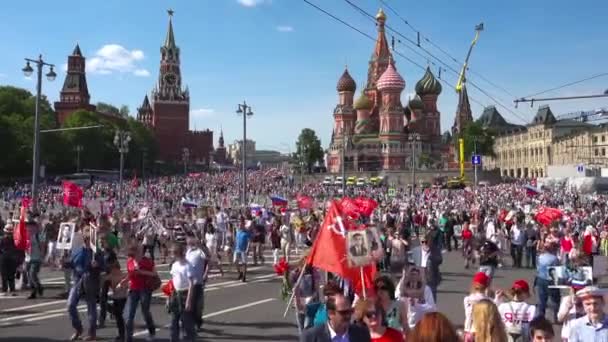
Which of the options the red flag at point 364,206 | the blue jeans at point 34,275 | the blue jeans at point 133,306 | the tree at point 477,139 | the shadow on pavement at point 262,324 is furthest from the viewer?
the tree at point 477,139

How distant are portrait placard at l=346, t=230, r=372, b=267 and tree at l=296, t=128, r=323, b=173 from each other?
11489 centimetres

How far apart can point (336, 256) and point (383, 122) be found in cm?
10601

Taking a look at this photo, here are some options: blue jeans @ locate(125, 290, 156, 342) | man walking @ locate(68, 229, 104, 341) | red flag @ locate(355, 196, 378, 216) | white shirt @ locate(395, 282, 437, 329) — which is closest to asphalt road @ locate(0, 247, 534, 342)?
man walking @ locate(68, 229, 104, 341)

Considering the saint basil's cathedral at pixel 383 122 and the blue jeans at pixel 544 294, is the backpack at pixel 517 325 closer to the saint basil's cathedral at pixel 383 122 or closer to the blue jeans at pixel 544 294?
the blue jeans at pixel 544 294

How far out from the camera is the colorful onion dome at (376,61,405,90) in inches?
4370

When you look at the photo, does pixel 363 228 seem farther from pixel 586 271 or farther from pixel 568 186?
pixel 568 186

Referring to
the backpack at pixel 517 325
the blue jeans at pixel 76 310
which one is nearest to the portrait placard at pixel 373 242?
the backpack at pixel 517 325

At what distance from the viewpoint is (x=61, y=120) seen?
12119 cm

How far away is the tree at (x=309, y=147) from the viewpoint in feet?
406

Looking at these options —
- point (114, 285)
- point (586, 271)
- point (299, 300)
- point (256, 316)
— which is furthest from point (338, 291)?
point (256, 316)

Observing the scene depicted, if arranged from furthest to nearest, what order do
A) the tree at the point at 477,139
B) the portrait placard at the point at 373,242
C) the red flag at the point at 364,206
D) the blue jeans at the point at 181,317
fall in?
the tree at the point at 477,139 → the red flag at the point at 364,206 → the blue jeans at the point at 181,317 → the portrait placard at the point at 373,242

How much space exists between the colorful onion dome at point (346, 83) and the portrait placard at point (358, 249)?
4615 inches

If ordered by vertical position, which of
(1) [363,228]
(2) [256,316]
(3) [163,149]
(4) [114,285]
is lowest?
(2) [256,316]

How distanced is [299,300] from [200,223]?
12.8 metres
